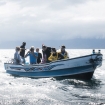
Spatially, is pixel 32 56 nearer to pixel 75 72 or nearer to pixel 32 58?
pixel 32 58

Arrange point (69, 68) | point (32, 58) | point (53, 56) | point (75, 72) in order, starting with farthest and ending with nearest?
point (32, 58), point (53, 56), point (75, 72), point (69, 68)

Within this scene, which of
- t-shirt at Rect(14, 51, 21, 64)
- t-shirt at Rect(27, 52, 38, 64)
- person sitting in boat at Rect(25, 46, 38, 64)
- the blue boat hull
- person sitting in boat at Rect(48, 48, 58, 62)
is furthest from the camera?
t-shirt at Rect(14, 51, 21, 64)

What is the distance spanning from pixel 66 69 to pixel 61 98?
22.6 ft

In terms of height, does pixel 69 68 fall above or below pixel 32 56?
below

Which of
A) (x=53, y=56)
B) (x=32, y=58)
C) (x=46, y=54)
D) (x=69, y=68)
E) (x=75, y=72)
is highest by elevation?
(x=46, y=54)

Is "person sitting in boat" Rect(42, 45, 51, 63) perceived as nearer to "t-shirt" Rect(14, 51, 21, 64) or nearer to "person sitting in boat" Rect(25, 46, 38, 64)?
"person sitting in boat" Rect(25, 46, 38, 64)

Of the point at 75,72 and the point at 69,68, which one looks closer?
the point at 69,68

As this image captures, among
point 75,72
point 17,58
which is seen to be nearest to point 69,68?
point 75,72

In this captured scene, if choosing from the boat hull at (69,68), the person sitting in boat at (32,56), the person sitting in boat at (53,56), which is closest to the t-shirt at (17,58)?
the person sitting in boat at (32,56)

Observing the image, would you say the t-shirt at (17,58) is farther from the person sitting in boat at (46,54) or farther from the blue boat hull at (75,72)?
the blue boat hull at (75,72)

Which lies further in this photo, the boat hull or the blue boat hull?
the blue boat hull

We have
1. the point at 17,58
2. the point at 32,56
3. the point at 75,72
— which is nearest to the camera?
the point at 75,72

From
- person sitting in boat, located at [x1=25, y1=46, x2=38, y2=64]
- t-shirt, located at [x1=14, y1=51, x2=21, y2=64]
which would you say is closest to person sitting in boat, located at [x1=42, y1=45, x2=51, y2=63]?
person sitting in boat, located at [x1=25, y1=46, x2=38, y2=64]

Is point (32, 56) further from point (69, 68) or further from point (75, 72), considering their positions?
point (75, 72)
